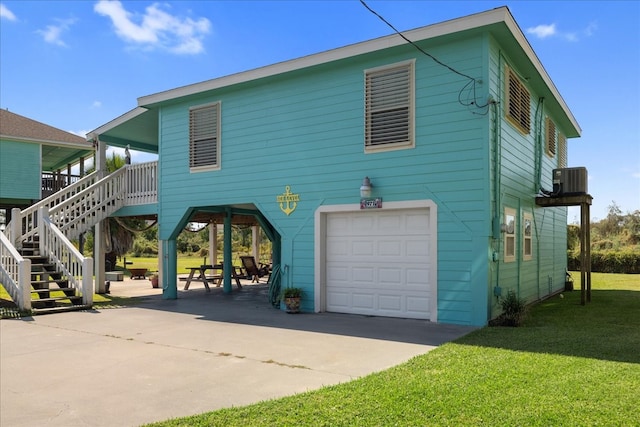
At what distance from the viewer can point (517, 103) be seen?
10141 millimetres

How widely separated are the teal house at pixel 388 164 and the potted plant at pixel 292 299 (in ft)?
0.99

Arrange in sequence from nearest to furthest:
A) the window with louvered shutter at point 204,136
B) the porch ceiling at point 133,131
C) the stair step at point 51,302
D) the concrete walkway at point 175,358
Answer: the concrete walkway at point 175,358, the stair step at point 51,302, the window with louvered shutter at point 204,136, the porch ceiling at point 133,131

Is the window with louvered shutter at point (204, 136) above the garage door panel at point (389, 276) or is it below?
above

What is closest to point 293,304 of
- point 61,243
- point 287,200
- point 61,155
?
point 287,200

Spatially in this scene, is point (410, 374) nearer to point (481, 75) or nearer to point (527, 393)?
point (527, 393)

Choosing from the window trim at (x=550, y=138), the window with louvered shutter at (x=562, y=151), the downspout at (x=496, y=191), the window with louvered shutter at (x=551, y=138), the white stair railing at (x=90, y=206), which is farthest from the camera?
the window with louvered shutter at (x=562, y=151)

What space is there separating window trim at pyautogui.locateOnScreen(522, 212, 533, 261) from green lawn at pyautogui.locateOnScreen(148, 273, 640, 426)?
4.06m

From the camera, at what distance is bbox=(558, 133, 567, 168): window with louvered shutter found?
1547 cm

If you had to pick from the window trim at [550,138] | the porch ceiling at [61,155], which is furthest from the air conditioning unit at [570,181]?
the porch ceiling at [61,155]

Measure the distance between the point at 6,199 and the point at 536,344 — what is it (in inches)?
790

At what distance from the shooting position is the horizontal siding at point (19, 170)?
18766 millimetres

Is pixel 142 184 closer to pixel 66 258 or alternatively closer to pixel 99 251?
pixel 99 251

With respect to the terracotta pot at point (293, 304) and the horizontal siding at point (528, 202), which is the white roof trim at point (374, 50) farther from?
the terracotta pot at point (293, 304)

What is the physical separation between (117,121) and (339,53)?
26.0ft
